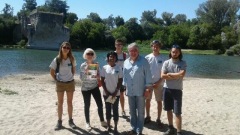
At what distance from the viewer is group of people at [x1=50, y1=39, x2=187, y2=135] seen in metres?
6.50

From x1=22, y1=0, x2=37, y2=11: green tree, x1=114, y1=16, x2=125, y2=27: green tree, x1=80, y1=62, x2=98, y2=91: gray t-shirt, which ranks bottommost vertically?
x1=80, y1=62, x2=98, y2=91: gray t-shirt

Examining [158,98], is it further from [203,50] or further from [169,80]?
[203,50]

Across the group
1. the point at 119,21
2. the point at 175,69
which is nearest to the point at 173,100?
the point at 175,69

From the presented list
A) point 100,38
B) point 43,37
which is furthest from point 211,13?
point 43,37

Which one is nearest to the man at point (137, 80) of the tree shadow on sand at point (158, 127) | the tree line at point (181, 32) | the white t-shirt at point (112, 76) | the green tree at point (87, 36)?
the white t-shirt at point (112, 76)

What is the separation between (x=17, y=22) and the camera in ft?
302

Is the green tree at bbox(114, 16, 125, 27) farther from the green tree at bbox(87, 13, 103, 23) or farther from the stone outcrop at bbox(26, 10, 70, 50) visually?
the stone outcrop at bbox(26, 10, 70, 50)

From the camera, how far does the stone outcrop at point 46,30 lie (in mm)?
85750

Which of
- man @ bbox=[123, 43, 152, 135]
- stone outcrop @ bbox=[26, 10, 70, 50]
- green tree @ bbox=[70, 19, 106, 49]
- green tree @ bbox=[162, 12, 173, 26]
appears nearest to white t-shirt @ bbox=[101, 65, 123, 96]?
man @ bbox=[123, 43, 152, 135]

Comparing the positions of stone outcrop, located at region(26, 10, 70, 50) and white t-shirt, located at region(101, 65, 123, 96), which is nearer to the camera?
white t-shirt, located at region(101, 65, 123, 96)

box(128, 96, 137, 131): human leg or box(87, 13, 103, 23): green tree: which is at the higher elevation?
box(87, 13, 103, 23): green tree

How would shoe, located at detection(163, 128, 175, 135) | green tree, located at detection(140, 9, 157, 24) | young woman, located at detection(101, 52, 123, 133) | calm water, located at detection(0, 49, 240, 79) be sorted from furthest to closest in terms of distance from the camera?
1. green tree, located at detection(140, 9, 157, 24)
2. calm water, located at detection(0, 49, 240, 79)
3. shoe, located at detection(163, 128, 175, 135)
4. young woman, located at detection(101, 52, 123, 133)

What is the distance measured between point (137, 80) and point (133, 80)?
3.4 inches

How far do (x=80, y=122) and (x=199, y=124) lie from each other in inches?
122
